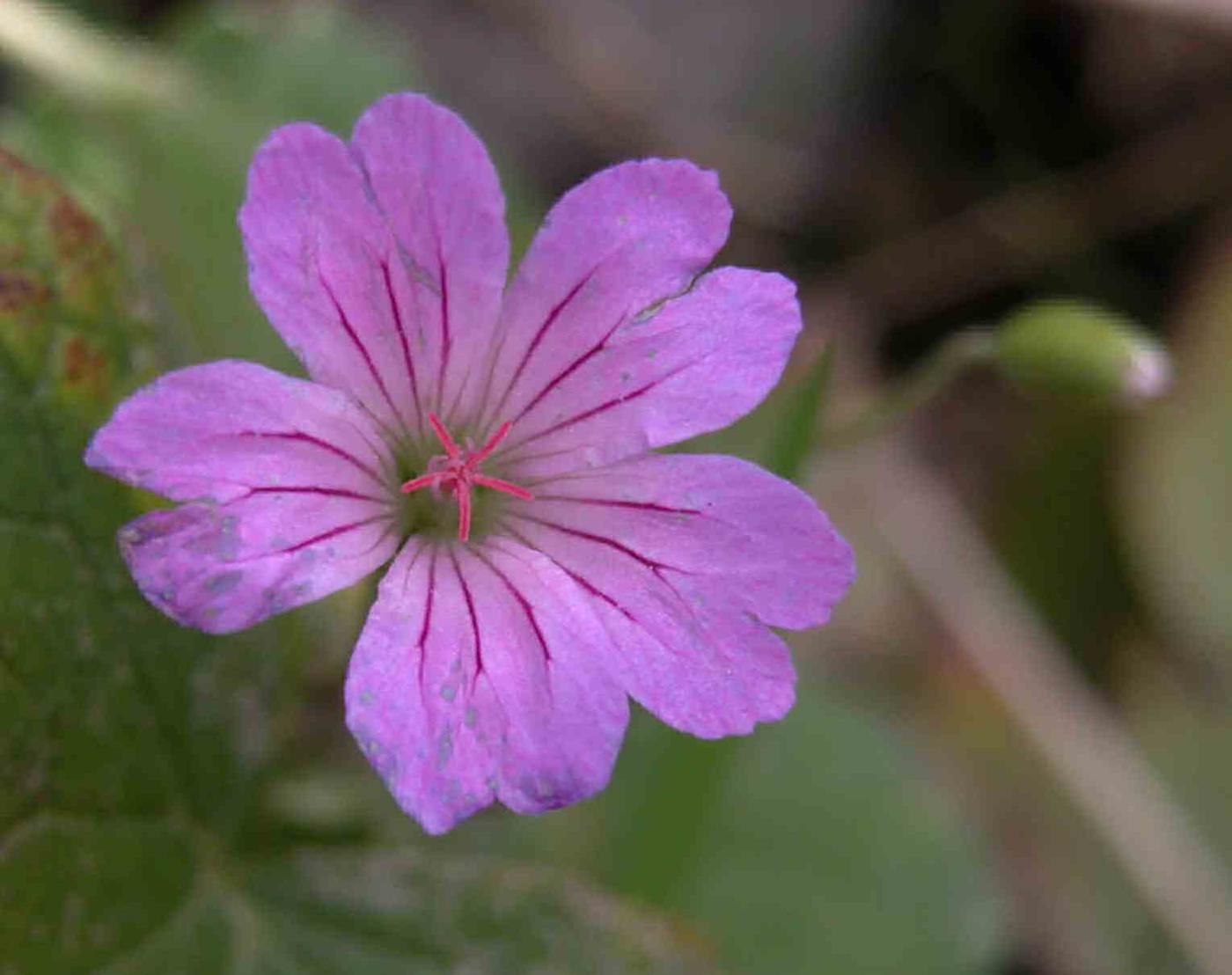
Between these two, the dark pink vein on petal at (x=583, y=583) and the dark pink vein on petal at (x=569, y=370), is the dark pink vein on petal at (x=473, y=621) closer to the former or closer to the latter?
the dark pink vein on petal at (x=583, y=583)

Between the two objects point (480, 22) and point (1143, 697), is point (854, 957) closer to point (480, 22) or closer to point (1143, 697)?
point (1143, 697)

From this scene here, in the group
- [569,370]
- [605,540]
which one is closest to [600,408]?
[569,370]

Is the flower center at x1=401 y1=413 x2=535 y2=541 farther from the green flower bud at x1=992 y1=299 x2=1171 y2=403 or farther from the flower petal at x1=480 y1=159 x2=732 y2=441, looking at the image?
the green flower bud at x1=992 y1=299 x2=1171 y2=403

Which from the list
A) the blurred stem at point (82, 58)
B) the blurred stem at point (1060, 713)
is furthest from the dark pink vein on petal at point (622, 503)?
the blurred stem at point (1060, 713)

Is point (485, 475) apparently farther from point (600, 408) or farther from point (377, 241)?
point (377, 241)

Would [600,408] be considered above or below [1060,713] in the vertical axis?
above
